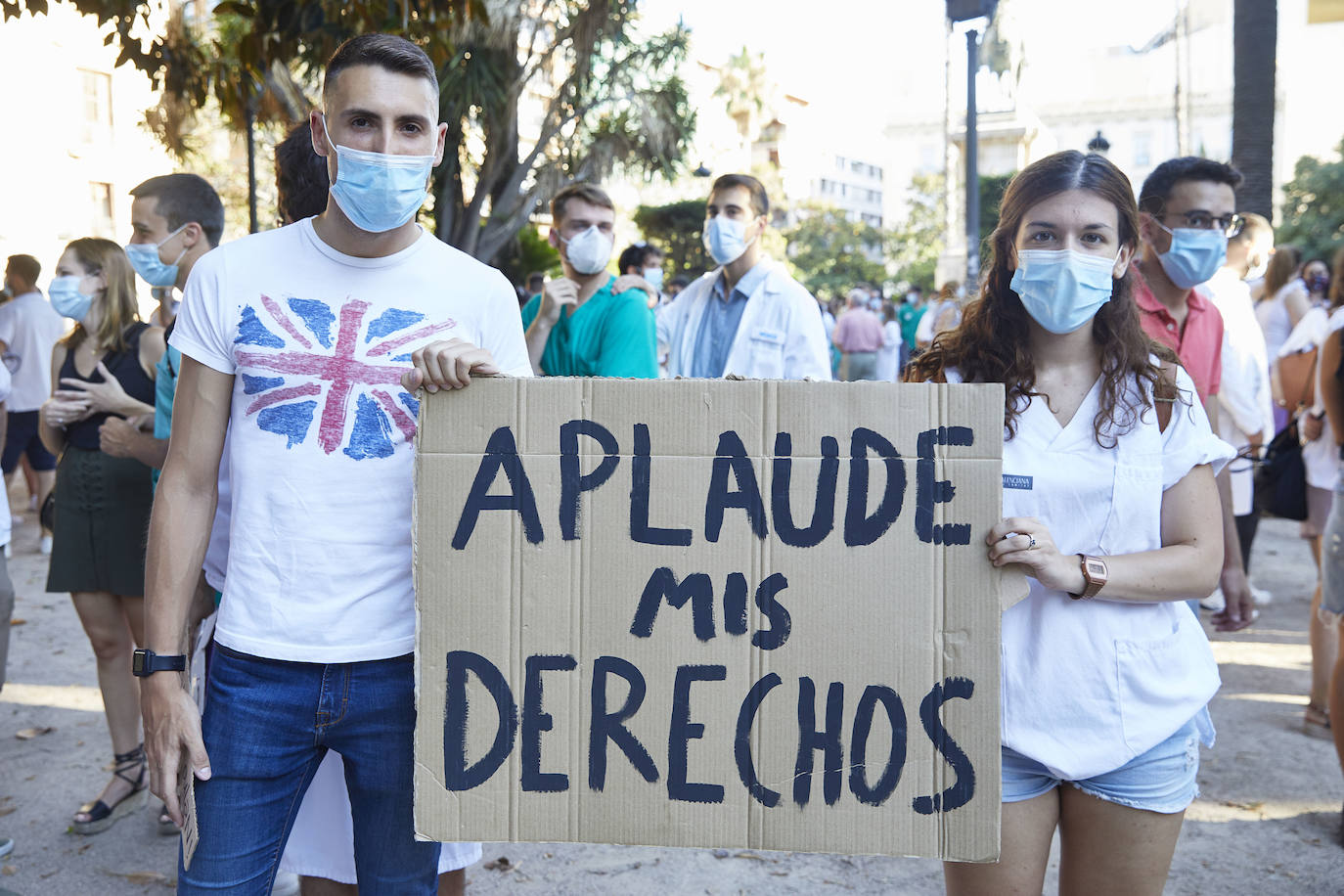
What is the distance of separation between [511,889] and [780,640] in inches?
85.1

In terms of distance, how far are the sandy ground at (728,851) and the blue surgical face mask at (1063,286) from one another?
82.8 inches

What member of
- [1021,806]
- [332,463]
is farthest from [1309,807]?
[332,463]

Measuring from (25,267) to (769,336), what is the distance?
257 inches

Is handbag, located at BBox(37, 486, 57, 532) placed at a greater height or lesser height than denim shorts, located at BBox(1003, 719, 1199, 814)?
greater

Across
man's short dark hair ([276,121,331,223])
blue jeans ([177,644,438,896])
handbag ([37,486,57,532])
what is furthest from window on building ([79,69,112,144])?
blue jeans ([177,644,438,896])

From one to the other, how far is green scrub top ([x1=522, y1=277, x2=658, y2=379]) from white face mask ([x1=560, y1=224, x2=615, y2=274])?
0.10m

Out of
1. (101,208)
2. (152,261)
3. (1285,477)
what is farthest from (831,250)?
(152,261)

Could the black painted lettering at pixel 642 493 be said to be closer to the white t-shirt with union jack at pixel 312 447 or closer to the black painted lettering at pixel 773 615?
the black painted lettering at pixel 773 615

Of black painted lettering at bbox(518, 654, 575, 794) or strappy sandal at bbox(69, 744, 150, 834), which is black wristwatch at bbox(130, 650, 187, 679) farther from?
strappy sandal at bbox(69, 744, 150, 834)

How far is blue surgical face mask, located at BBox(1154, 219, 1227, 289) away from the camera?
337 centimetres

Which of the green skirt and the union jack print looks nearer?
the union jack print

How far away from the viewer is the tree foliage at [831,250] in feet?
171

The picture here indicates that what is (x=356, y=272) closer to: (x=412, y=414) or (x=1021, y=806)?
(x=412, y=414)

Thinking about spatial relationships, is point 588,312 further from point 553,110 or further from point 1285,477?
point 553,110
